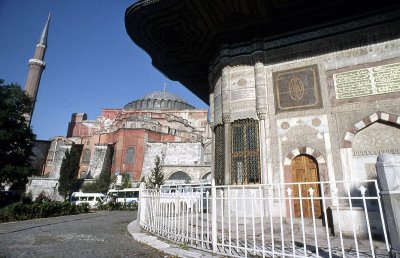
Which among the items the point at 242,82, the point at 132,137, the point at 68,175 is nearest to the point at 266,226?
the point at 242,82

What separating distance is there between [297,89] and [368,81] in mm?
2169

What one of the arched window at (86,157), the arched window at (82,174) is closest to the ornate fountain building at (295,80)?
the arched window at (82,174)

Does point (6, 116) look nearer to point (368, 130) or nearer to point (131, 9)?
point (131, 9)

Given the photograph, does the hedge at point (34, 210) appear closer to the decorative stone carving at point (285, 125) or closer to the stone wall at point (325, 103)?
the stone wall at point (325, 103)

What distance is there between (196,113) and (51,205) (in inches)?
1319

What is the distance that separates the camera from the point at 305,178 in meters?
7.88

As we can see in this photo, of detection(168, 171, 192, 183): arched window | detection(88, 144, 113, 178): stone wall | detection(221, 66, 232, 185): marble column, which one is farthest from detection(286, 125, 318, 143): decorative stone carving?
detection(88, 144, 113, 178): stone wall

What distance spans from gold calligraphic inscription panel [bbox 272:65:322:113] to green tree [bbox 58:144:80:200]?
81.2 ft

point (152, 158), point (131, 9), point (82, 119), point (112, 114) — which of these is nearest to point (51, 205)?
point (131, 9)

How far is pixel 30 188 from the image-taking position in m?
28.5

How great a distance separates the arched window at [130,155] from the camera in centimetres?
3100

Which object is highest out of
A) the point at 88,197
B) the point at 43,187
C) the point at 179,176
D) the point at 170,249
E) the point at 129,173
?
the point at 129,173

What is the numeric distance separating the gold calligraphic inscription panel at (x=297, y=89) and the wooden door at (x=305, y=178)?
6.29ft

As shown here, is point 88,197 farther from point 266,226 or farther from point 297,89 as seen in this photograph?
point 297,89
